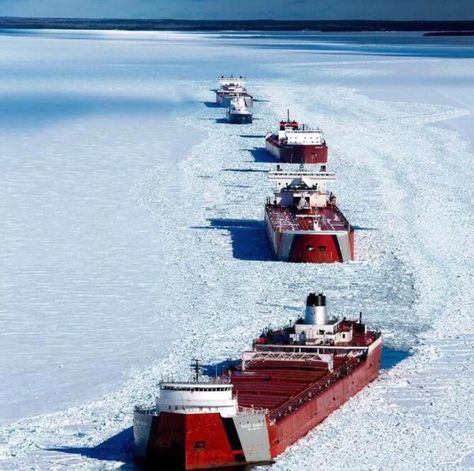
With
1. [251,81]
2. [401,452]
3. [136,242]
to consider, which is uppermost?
[251,81]

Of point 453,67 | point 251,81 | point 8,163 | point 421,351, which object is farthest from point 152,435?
point 453,67

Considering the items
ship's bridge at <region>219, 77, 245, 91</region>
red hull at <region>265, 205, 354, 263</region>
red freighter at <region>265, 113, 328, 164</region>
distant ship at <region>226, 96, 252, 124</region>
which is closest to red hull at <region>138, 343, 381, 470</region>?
red hull at <region>265, 205, 354, 263</region>

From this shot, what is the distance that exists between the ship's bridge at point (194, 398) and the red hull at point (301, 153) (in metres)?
28.6

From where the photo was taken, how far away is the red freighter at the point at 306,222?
93.6ft

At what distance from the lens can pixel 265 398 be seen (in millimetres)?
17500

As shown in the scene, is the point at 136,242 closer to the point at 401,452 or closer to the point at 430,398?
the point at 430,398

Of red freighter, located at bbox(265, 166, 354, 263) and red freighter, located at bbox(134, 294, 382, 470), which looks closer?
red freighter, located at bbox(134, 294, 382, 470)

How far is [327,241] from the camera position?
93.6ft

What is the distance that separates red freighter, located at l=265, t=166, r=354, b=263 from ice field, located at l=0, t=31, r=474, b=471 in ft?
1.52

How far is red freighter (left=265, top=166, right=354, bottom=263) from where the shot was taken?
28.5 m

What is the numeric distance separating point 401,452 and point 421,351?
→ 459cm

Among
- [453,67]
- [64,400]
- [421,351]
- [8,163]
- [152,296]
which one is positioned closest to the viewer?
[64,400]

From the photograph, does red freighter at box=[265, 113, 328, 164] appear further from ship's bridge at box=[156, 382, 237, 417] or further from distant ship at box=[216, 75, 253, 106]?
ship's bridge at box=[156, 382, 237, 417]

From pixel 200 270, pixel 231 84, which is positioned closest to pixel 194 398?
pixel 200 270
